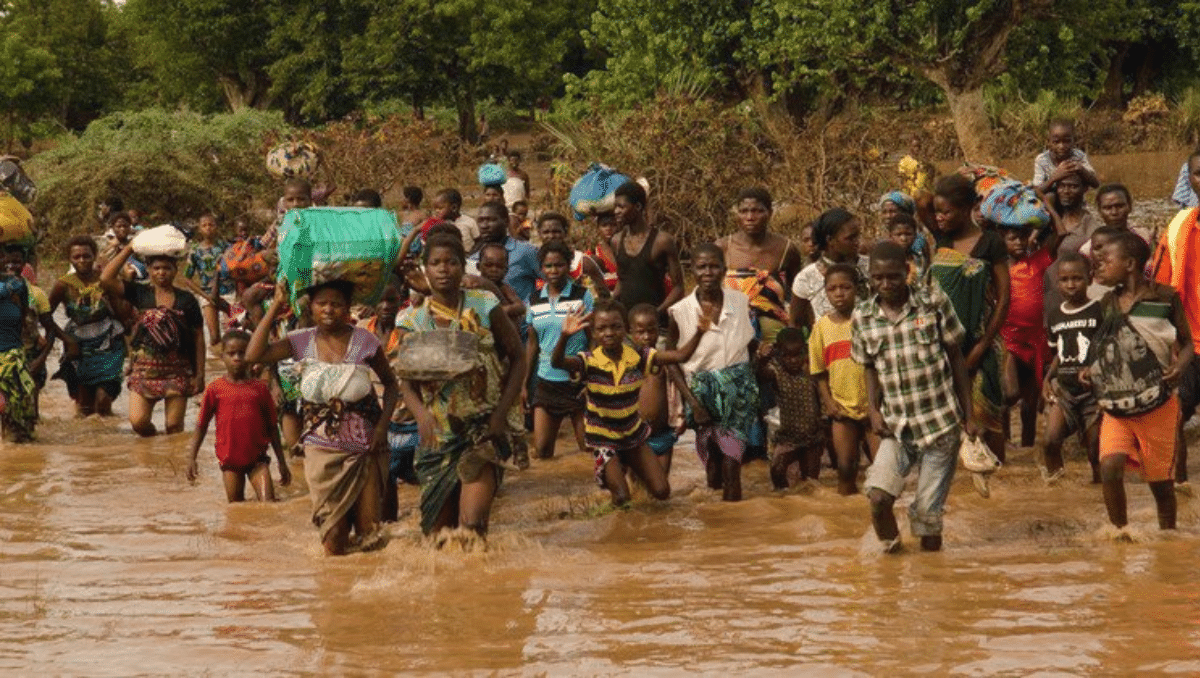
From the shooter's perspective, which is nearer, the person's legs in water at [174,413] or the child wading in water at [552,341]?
the child wading in water at [552,341]

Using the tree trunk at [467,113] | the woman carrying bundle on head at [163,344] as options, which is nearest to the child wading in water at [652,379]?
the woman carrying bundle on head at [163,344]

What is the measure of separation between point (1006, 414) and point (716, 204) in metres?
8.57

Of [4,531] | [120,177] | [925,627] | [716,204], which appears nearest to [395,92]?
[120,177]

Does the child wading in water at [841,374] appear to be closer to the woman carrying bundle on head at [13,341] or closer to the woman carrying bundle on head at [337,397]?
the woman carrying bundle on head at [337,397]

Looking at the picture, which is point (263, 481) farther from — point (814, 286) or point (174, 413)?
point (814, 286)

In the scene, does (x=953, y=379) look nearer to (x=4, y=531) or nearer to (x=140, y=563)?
(x=140, y=563)

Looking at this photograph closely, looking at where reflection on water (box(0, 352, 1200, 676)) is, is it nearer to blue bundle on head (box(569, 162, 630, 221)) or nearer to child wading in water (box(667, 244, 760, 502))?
child wading in water (box(667, 244, 760, 502))

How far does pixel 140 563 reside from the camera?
922 cm

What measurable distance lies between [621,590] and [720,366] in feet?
7.38

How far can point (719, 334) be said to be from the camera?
10.2m

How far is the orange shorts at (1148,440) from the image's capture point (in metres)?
8.59

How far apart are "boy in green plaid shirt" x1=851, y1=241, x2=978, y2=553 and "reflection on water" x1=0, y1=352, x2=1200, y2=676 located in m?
0.35

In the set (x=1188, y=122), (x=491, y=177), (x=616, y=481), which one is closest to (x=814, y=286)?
(x=616, y=481)

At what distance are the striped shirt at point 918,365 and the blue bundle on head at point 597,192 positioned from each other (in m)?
3.38
